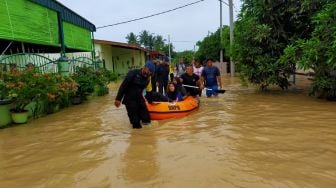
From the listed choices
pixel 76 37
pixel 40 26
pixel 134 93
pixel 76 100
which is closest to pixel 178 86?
pixel 134 93

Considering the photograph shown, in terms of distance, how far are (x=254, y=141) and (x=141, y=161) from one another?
2191 millimetres

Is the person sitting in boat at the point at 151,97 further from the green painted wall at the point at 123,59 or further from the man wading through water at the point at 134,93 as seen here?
the green painted wall at the point at 123,59

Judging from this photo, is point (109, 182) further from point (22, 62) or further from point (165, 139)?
point (22, 62)

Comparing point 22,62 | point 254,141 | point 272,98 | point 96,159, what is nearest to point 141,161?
point 96,159

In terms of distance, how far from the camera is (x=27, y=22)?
12438mm

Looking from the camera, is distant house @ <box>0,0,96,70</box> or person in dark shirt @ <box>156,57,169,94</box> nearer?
distant house @ <box>0,0,96,70</box>

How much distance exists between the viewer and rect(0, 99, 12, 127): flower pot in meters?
9.44

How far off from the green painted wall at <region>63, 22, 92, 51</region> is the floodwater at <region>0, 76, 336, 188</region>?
7.37 m

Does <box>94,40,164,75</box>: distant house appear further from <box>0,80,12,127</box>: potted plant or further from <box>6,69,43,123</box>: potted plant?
<box>0,80,12,127</box>: potted plant

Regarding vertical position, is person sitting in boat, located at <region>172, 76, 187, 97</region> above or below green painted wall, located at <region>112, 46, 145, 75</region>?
below

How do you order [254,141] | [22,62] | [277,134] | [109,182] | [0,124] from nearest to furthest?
[109,182]
[254,141]
[277,134]
[0,124]
[22,62]

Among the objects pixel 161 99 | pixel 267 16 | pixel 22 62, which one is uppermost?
pixel 267 16

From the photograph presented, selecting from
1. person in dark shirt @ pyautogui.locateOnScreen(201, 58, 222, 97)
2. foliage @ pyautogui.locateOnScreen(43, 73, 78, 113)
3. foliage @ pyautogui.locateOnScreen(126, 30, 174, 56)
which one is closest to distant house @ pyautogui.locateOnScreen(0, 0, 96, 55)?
foliage @ pyautogui.locateOnScreen(43, 73, 78, 113)

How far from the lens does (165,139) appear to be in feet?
24.2
